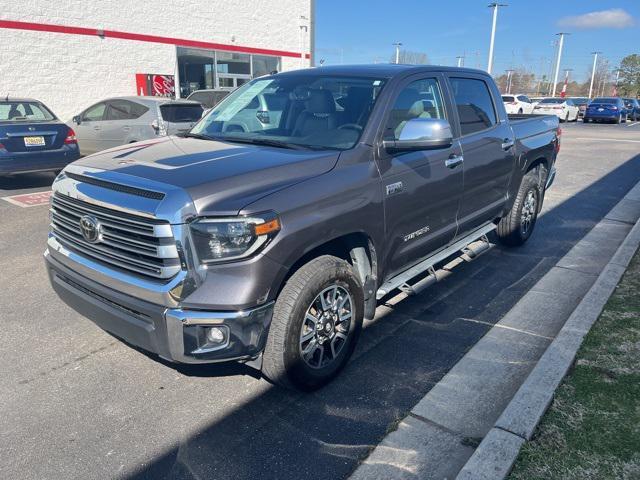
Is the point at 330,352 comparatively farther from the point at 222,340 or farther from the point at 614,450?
the point at 614,450

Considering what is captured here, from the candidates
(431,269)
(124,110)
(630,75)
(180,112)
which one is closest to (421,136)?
(431,269)

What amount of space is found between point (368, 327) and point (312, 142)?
158 cm

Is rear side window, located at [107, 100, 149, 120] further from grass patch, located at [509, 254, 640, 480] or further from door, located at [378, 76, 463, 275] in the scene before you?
grass patch, located at [509, 254, 640, 480]

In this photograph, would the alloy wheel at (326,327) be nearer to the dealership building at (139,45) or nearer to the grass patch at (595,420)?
the grass patch at (595,420)

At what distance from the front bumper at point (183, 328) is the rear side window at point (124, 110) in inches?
335

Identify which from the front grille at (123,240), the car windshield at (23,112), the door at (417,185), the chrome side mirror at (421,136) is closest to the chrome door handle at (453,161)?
the door at (417,185)

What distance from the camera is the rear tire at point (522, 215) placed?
5.81 metres

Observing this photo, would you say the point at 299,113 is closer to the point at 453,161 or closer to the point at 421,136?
the point at 421,136

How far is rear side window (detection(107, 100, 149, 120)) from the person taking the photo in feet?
34.3

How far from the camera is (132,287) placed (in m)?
2.72

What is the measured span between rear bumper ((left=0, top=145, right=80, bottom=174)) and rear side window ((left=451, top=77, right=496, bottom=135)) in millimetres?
7514

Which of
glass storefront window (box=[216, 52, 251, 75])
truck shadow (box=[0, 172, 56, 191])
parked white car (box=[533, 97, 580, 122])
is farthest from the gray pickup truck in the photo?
parked white car (box=[533, 97, 580, 122])

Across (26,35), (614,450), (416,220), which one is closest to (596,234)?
(416,220)

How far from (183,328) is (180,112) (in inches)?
354
